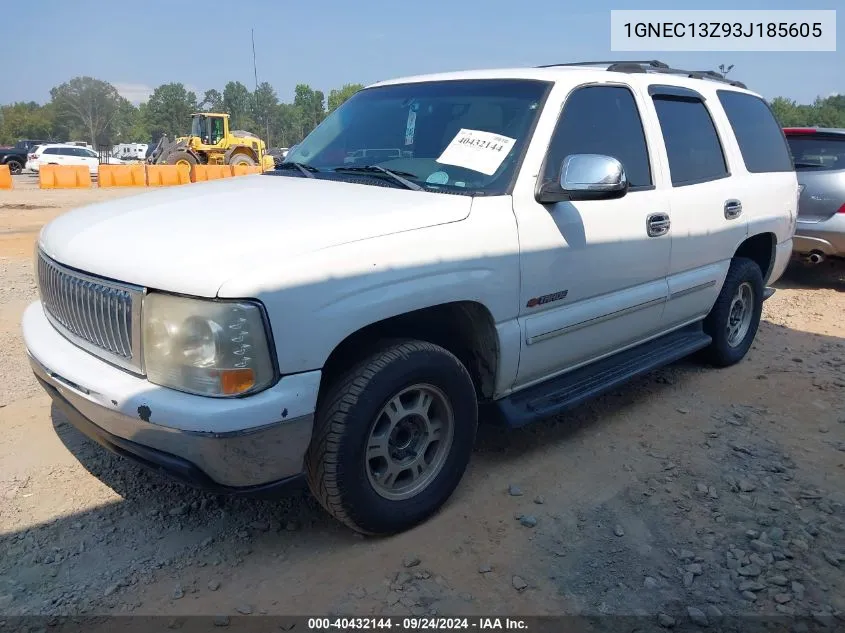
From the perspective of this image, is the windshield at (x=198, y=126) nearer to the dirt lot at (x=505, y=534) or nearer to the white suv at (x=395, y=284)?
the dirt lot at (x=505, y=534)

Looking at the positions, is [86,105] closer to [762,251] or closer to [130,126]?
[130,126]

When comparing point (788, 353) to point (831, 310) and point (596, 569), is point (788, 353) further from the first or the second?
point (596, 569)

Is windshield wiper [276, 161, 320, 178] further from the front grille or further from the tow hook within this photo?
the tow hook

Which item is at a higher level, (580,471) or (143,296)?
(143,296)

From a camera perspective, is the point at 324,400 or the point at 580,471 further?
the point at 580,471

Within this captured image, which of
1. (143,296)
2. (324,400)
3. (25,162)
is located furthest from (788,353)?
(25,162)

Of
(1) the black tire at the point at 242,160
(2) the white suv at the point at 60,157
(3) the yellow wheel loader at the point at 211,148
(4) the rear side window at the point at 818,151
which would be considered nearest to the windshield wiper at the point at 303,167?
(4) the rear side window at the point at 818,151

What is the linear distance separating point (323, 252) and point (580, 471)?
6.28 feet

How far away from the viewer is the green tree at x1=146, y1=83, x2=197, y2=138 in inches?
4001

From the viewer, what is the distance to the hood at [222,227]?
235 centimetres

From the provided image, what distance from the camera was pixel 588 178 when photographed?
301 centimetres

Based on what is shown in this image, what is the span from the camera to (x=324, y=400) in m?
2.60

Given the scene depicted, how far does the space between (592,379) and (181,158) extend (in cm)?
2575

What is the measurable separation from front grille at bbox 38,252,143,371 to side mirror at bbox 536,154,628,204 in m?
1.83
